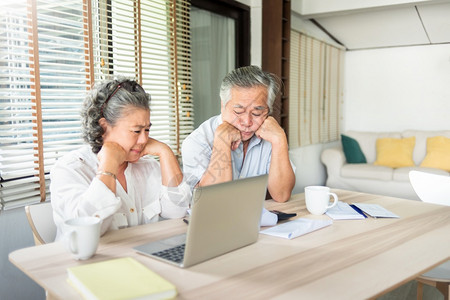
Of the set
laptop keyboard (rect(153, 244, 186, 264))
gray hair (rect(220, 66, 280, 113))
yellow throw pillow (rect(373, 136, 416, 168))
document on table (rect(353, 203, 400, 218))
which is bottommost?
yellow throw pillow (rect(373, 136, 416, 168))

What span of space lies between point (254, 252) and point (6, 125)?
1517 millimetres

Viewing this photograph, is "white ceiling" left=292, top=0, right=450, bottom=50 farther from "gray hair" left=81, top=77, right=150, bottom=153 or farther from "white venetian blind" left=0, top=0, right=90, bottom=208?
"gray hair" left=81, top=77, right=150, bottom=153

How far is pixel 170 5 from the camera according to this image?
2.92 m

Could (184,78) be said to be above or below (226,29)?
below

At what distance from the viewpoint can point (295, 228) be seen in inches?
47.8

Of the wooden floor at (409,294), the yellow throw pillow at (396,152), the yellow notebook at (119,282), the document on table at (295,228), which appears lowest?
the wooden floor at (409,294)

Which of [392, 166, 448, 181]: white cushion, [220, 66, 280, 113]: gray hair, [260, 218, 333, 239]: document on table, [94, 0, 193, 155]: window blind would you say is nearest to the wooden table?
[260, 218, 333, 239]: document on table

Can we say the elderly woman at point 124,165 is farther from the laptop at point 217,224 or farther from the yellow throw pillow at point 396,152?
the yellow throw pillow at point 396,152

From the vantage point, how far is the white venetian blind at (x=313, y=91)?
4602 mm

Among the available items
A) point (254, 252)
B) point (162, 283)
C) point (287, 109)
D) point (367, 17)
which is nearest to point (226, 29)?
point (287, 109)

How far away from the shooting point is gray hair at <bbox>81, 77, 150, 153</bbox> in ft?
4.79

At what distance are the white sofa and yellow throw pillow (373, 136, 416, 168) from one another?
0.10 meters

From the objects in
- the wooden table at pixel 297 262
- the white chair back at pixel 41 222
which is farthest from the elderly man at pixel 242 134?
the white chair back at pixel 41 222

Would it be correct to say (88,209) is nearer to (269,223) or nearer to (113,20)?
(269,223)
